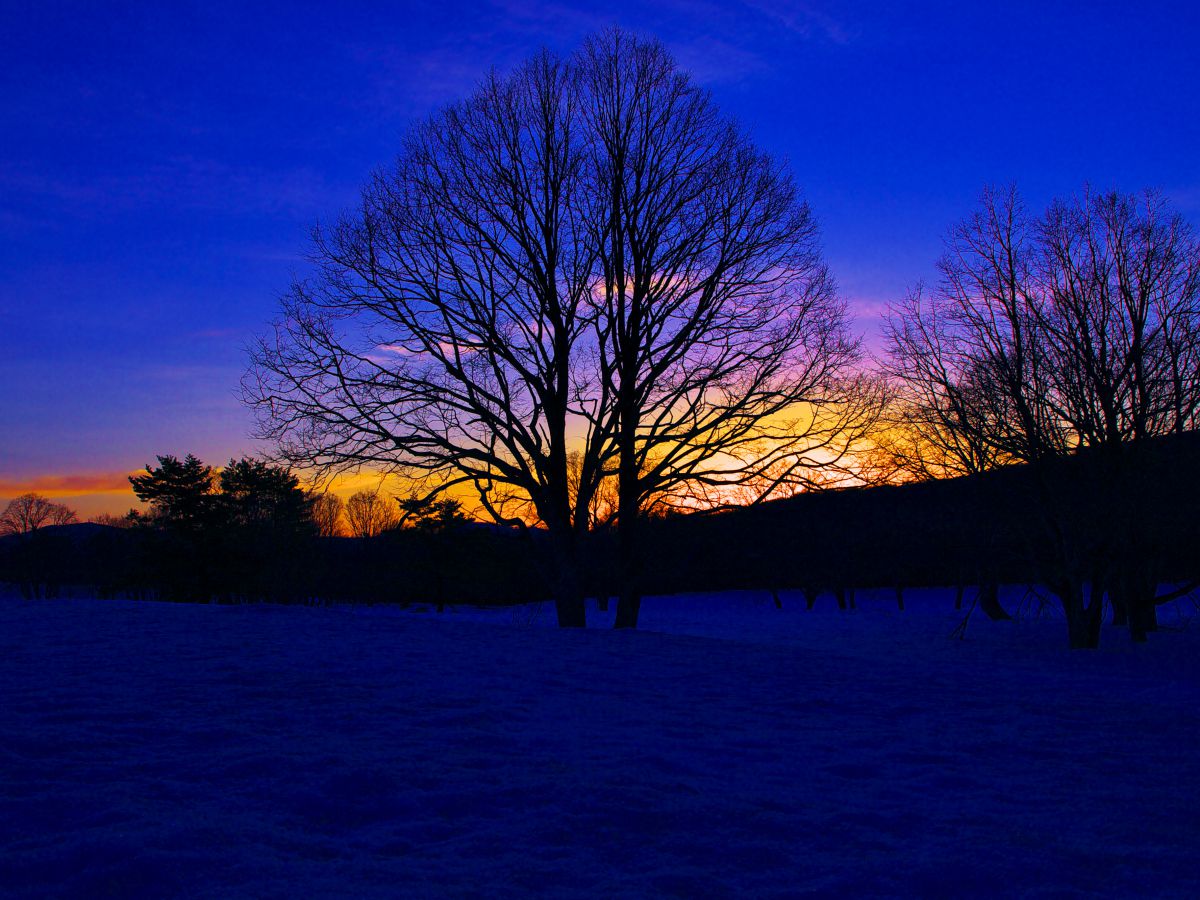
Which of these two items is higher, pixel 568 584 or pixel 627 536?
pixel 627 536

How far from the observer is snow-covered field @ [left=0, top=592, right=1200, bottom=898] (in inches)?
124

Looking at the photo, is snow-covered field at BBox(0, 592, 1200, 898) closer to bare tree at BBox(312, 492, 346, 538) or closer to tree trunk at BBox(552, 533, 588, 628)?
tree trunk at BBox(552, 533, 588, 628)

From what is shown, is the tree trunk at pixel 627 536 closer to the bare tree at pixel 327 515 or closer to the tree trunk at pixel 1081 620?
the tree trunk at pixel 1081 620

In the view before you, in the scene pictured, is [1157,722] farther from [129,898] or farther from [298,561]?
[298,561]

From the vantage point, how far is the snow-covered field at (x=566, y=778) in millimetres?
3158

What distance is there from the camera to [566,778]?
440 centimetres

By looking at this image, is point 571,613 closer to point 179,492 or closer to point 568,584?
point 568,584

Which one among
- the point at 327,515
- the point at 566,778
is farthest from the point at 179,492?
the point at 566,778

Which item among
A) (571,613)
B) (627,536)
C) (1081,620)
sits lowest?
(1081,620)

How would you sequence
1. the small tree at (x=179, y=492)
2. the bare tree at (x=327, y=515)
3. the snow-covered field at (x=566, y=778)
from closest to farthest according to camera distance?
the snow-covered field at (x=566, y=778) → the small tree at (x=179, y=492) → the bare tree at (x=327, y=515)

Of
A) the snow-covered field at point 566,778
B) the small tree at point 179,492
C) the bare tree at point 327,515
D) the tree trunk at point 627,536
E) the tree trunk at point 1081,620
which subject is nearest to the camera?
the snow-covered field at point 566,778

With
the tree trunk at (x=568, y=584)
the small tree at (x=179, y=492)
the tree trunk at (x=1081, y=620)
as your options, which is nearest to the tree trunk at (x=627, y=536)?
the tree trunk at (x=568, y=584)

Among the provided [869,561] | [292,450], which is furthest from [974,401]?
[869,561]

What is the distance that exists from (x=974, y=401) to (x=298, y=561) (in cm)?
4131
